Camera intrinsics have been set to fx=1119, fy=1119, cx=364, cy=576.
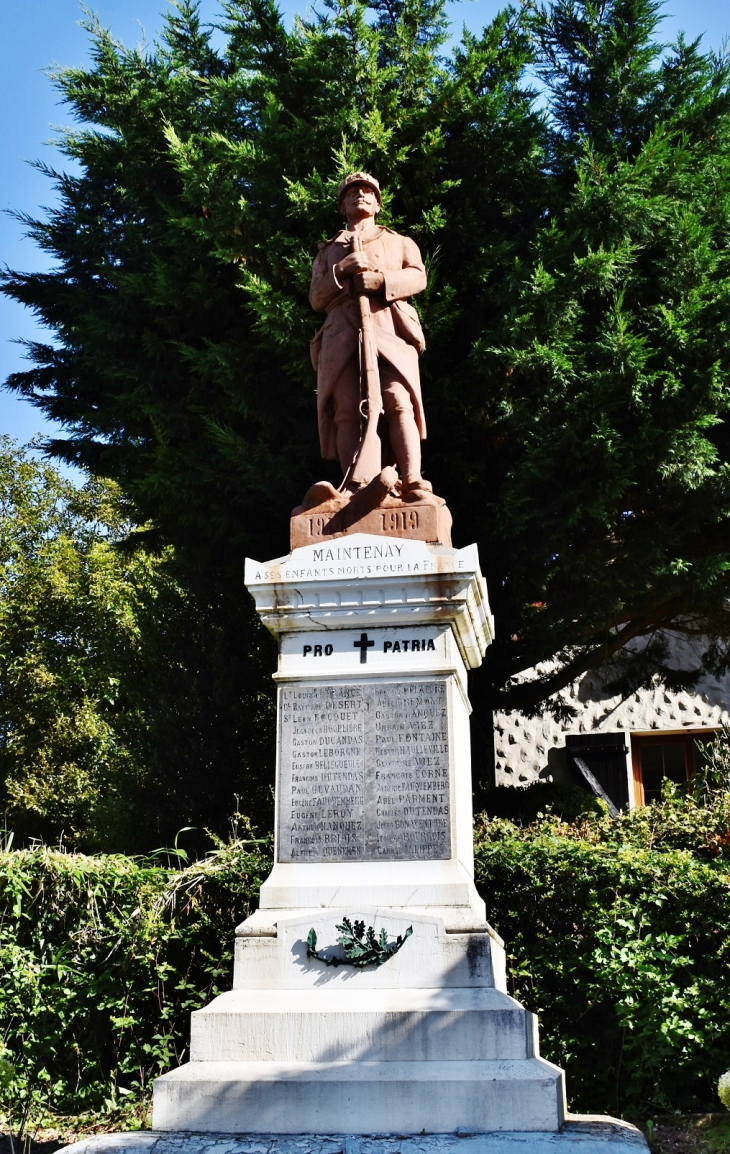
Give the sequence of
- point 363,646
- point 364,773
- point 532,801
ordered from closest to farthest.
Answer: point 364,773 < point 363,646 < point 532,801

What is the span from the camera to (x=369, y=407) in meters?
7.45

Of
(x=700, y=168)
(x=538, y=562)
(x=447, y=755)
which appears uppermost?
(x=700, y=168)

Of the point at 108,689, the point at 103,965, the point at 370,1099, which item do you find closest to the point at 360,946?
the point at 370,1099

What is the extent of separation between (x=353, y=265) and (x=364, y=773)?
3.43 metres

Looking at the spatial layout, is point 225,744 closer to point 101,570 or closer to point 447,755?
point 447,755

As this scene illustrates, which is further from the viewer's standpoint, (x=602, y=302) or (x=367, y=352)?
(x=602, y=302)

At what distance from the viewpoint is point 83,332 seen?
11.9 m

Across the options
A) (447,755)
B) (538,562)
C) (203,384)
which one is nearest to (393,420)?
(447,755)

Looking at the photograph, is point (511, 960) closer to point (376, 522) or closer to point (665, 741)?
point (376, 522)

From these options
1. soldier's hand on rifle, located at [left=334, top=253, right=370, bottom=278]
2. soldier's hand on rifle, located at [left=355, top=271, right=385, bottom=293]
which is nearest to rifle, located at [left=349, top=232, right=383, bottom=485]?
soldier's hand on rifle, located at [left=355, top=271, right=385, bottom=293]

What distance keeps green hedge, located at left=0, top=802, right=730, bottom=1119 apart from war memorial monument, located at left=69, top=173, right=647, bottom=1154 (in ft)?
3.32

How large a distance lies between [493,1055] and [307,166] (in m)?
8.37

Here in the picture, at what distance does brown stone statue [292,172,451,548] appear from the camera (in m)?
7.16

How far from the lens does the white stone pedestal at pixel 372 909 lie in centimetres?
539
